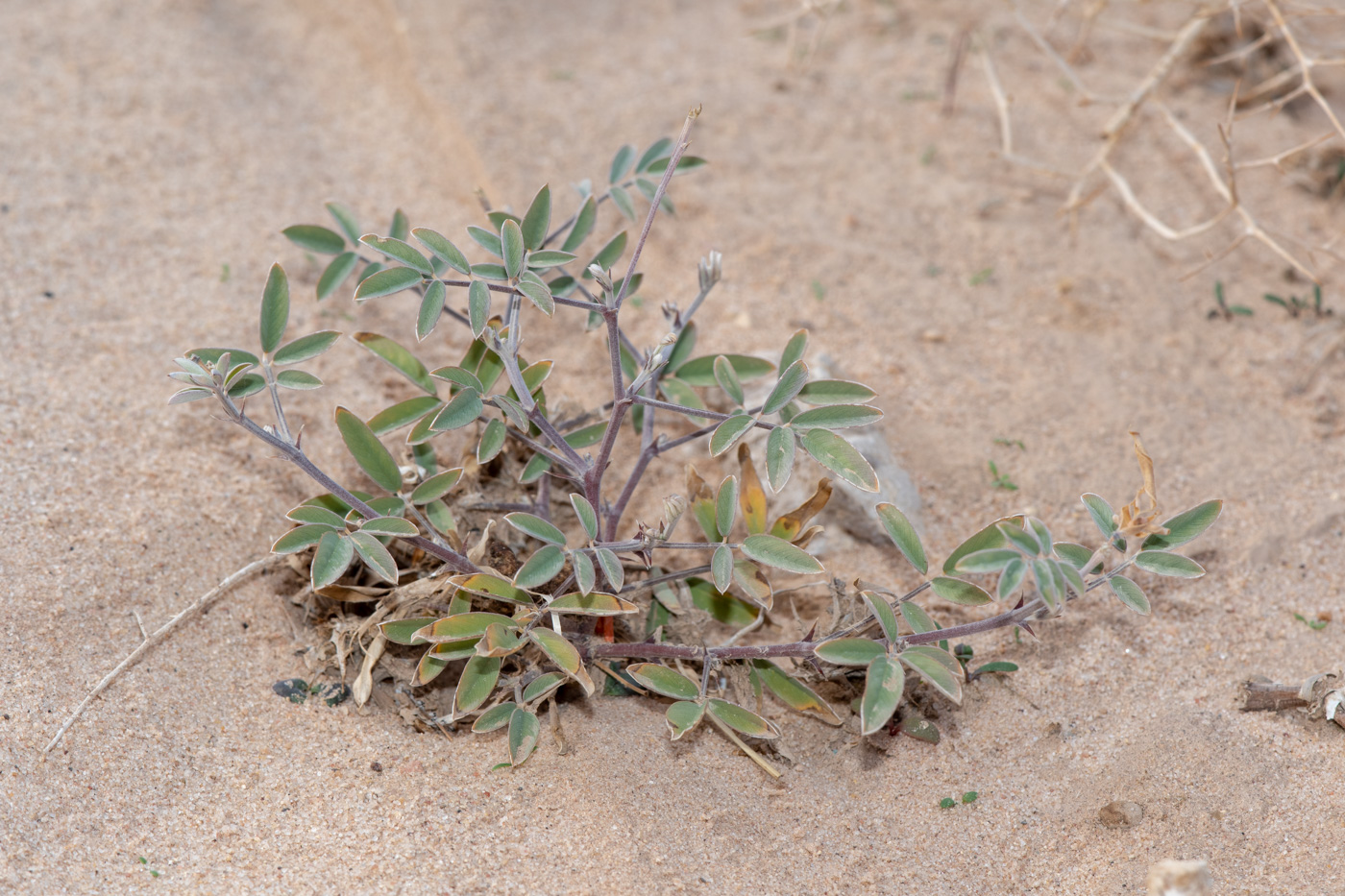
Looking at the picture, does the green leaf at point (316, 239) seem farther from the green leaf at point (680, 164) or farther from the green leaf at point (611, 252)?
the green leaf at point (680, 164)

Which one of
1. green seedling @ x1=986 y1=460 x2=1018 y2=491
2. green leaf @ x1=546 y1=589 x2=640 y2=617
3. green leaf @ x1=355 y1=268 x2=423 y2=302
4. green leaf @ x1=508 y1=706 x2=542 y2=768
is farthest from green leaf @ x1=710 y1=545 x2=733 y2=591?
green seedling @ x1=986 y1=460 x2=1018 y2=491

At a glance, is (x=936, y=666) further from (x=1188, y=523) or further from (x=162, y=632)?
(x=162, y=632)

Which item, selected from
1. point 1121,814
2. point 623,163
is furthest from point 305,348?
point 1121,814

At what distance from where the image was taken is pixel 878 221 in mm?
2662

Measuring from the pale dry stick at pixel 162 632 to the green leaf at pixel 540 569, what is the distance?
0.55 metres

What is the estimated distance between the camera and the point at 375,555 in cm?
139

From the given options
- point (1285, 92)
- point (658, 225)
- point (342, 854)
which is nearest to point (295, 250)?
point (658, 225)

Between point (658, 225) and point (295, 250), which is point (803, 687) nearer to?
point (658, 225)

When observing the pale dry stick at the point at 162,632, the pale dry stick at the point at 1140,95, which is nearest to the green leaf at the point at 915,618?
the pale dry stick at the point at 162,632

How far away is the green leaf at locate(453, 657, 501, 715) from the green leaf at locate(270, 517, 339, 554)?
0.90 feet

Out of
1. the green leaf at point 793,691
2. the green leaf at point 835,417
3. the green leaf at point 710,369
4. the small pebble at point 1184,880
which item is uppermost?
the green leaf at point 835,417

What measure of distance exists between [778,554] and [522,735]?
446mm

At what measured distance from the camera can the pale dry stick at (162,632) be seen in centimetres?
146

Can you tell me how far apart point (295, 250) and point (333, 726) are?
1350 mm
